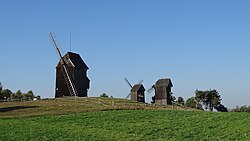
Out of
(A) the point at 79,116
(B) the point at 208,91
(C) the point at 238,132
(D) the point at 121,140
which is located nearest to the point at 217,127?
(C) the point at 238,132

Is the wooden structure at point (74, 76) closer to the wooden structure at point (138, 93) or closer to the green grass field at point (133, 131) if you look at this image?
the wooden structure at point (138, 93)

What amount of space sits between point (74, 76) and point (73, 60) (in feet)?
11.3

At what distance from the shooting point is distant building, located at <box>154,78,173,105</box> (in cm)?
7625

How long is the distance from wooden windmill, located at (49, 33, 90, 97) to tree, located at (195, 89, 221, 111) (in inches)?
1183

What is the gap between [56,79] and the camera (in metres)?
76.0

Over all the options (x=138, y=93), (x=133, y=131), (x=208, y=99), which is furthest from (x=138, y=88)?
(x=133, y=131)

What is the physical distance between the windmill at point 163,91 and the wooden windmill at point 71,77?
528 inches

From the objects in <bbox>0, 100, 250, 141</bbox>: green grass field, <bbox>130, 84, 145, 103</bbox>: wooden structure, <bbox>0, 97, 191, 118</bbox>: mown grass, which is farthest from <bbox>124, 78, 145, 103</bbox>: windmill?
<bbox>0, 100, 250, 141</bbox>: green grass field

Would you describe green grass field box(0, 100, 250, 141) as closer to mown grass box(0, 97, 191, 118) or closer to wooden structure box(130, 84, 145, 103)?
mown grass box(0, 97, 191, 118)

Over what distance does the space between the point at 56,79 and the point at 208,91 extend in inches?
1459

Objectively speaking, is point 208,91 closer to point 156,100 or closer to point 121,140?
point 156,100

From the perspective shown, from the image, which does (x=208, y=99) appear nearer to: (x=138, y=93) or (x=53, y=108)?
(x=138, y=93)

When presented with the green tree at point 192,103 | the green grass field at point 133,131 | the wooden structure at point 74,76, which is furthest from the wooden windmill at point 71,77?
the green grass field at point 133,131

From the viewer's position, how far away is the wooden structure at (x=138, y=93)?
262ft
